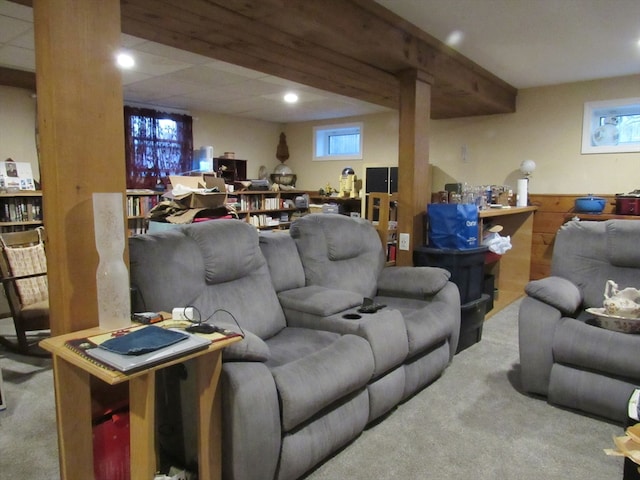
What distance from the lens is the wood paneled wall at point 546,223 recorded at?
16.0 feet

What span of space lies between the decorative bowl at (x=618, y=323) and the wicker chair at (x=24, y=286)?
3.46 m

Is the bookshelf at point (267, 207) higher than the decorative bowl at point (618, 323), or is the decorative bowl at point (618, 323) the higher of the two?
the bookshelf at point (267, 207)

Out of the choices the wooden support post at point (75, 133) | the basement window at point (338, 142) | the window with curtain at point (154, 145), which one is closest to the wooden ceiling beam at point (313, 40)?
the wooden support post at point (75, 133)

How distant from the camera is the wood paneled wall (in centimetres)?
487

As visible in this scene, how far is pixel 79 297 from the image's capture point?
158cm

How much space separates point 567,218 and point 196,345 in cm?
468

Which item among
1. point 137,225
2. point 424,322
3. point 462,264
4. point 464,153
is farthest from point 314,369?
point 464,153

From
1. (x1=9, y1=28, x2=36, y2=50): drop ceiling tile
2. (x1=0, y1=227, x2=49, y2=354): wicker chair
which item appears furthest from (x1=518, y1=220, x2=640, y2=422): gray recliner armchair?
(x1=9, y1=28, x2=36, y2=50): drop ceiling tile

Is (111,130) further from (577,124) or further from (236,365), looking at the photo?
(577,124)

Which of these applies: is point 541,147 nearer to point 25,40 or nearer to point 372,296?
point 372,296

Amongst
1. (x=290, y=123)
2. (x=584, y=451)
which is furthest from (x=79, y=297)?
(x=290, y=123)

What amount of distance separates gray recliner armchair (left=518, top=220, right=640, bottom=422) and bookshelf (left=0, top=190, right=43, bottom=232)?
453cm

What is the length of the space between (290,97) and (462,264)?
314 cm

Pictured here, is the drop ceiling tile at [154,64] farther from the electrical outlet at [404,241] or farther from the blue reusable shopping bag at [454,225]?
the blue reusable shopping bag at [454,225]
